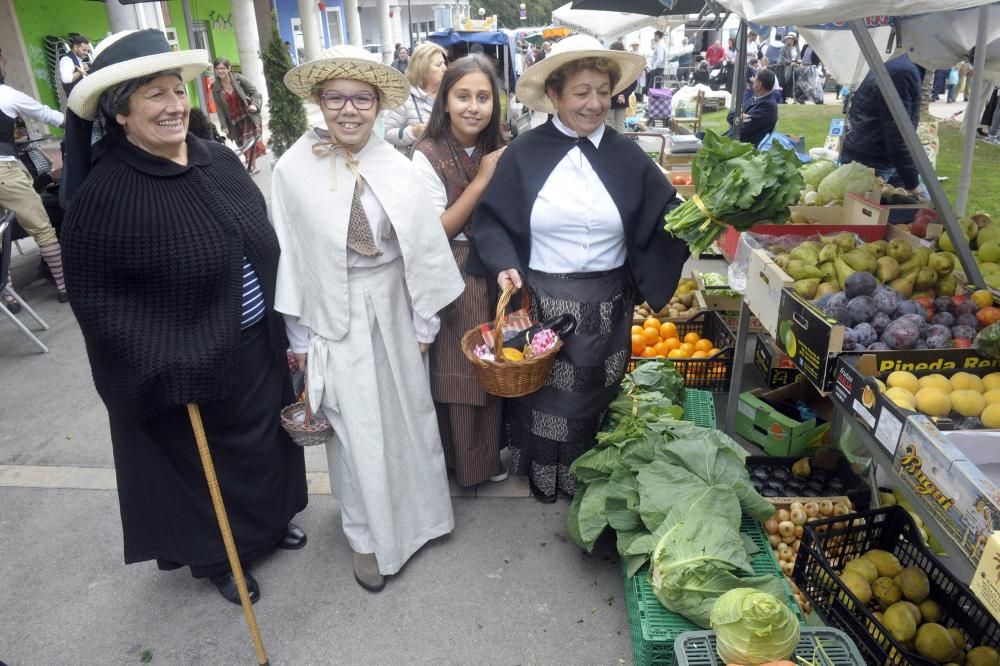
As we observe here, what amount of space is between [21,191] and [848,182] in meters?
6.17

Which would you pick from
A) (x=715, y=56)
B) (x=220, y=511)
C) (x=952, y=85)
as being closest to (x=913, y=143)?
(x=220, y=511)

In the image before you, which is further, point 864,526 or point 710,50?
point 710,50

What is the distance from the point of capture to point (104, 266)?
2.10 m

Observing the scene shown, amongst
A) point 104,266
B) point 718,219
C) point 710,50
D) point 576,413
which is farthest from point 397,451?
point 710,50

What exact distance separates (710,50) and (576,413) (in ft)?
72.6

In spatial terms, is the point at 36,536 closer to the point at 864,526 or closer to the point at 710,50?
the point at 864,526

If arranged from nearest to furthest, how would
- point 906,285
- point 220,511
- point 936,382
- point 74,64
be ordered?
point 936,382
point 220,511
point 906,285
point 74,64

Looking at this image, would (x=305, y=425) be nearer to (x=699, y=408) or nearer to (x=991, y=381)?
(x=699, y=408)

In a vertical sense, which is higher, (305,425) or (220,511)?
(305,425)

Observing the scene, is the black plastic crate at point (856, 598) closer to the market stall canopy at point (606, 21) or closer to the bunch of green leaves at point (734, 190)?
the bunch of green leaves at point (734, 190)

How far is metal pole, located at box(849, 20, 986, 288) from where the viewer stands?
2.44 m

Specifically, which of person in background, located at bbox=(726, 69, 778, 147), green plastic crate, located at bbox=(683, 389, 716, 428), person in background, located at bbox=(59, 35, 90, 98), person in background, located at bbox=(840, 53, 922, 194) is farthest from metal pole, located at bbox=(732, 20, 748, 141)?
person in background, located at bbox=(59, 35, 90, 98)

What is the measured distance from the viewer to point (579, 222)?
2.80m

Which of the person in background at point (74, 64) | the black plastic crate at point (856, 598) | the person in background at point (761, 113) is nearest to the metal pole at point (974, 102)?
the black plastic crate at point (856, 598)
